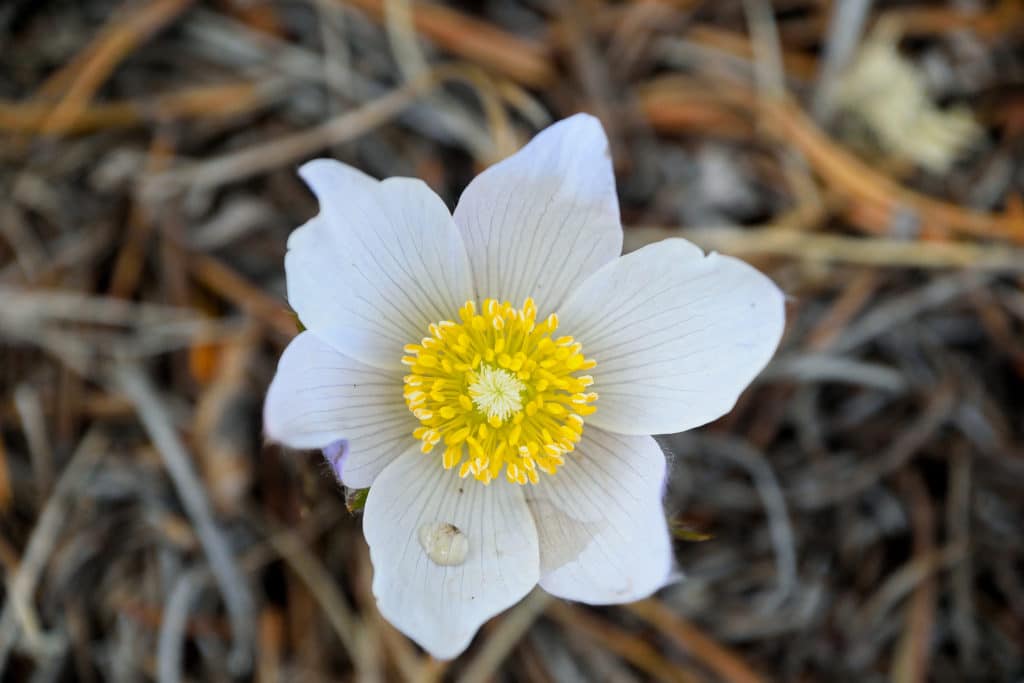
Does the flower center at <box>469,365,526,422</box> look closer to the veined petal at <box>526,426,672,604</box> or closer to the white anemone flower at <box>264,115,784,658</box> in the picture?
the white anemone flower at <box>264,115,784,658</box>

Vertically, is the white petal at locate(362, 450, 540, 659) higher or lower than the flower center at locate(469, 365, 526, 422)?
lower

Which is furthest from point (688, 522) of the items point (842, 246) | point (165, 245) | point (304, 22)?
point (304, 22)

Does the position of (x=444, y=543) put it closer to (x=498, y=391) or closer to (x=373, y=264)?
(x=498, y=391)

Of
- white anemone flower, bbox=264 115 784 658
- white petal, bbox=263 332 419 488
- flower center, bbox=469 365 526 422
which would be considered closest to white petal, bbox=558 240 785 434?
white anemone flower, bbox=264 115 784 658

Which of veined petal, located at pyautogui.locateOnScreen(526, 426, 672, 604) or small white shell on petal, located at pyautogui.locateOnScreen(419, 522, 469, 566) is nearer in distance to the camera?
veined petal, located at pyautogui.locateOnScreen(526, 426, 672, 604)

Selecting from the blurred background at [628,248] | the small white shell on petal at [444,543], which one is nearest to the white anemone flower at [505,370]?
Answer: the small white shell on petal at [444,543]

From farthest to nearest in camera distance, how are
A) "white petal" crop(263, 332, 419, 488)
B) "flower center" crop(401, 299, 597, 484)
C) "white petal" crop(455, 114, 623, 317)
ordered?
1. "flower center" crop(401, 299, 597, 484)
2. "white petal" crop(455, 114, 623, 317)
3. "white petal" crop(263, 332, 419, 488)

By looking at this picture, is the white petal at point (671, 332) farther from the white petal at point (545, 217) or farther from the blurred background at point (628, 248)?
the blurred background at point (628, 248)
